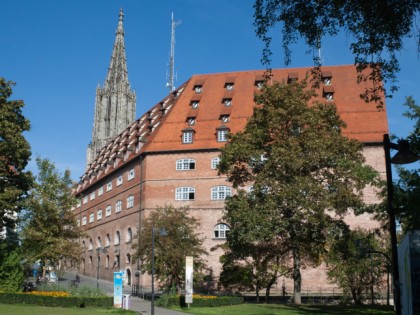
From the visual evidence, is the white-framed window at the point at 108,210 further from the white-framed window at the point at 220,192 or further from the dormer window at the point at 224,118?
the dormer window at the point at 224,118

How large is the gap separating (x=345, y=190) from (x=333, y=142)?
3116mm

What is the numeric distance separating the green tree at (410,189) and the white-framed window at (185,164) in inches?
1116

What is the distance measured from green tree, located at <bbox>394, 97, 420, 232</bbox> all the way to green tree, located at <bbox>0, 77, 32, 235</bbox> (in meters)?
25.4

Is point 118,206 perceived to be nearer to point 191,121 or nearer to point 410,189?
point 191,121

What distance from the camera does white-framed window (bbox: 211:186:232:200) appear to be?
52.0m

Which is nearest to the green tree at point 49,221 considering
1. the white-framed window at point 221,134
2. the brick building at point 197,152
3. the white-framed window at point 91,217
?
the brick building at point 197,152

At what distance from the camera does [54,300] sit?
3244 centimetres

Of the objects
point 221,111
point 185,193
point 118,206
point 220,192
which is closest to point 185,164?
point 185,193

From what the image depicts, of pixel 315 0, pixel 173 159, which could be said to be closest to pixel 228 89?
pixel 173 159

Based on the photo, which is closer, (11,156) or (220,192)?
(11,156)

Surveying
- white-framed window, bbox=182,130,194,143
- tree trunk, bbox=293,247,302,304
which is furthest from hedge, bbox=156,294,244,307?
white-framed window, bbox=182,130,194,143

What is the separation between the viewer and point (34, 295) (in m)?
32.8

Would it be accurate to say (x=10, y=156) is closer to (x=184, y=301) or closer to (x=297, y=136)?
(x=184, y=301)

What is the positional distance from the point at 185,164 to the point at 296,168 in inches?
882
